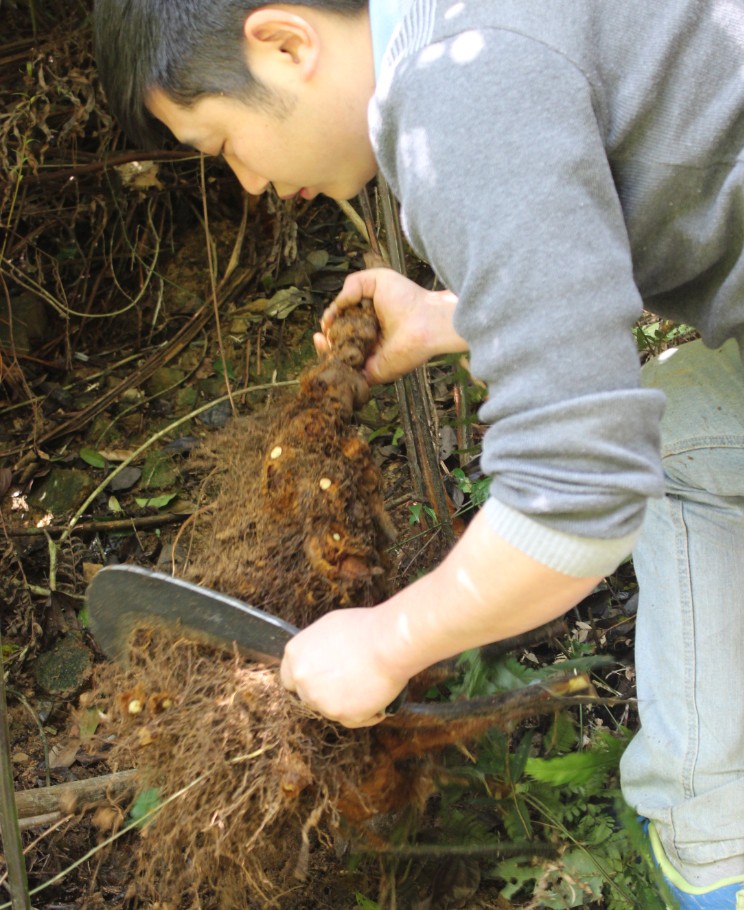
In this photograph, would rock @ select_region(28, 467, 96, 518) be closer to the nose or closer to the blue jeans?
the nose

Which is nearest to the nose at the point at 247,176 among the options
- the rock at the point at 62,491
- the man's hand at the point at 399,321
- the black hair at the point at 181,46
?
the black hair at the point at 181,46

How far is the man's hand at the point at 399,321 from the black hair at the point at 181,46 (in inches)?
20.5

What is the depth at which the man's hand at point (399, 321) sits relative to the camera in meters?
1.76

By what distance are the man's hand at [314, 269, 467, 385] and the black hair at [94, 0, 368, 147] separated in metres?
0.52

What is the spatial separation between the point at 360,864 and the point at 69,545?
143 cm

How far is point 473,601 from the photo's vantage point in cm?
117

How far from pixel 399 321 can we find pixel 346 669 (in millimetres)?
758

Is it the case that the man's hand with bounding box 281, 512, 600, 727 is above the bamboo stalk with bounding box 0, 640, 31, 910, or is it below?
above

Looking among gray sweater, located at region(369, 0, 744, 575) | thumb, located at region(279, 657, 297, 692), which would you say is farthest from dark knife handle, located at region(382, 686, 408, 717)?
gray sweater, located at region(369, 0, 744, 575)

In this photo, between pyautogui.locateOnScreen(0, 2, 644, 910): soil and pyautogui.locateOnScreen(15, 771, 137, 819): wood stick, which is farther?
pyautogui.locateOnScreen(15, 771, 137, 819): wood stick

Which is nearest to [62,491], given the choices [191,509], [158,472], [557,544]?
[158,472]

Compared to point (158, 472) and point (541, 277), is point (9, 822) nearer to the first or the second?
point (541, 277)

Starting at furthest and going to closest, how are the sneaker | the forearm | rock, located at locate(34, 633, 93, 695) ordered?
rock, located at locate(34, 633, 93, 695) < the sneaker < the forearm

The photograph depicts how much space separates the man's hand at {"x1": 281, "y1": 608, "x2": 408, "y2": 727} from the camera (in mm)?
1282
